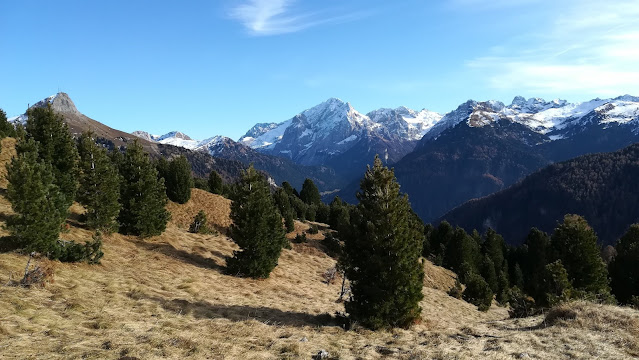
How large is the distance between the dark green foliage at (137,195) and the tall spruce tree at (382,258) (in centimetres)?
2101

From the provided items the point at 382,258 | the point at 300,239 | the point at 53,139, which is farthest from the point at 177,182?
the point at 382,258

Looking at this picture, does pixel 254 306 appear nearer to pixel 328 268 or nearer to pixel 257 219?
pixel 257 219

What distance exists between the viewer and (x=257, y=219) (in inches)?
1246

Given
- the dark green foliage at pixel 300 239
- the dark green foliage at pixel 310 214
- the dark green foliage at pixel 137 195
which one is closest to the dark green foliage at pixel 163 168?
the dark green foliage at pixel 137 195

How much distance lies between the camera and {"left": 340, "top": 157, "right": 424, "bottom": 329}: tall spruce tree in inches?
832

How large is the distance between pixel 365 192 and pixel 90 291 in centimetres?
1695

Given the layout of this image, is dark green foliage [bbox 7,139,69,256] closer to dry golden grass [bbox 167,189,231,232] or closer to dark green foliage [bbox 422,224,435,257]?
dry golden grass [bbox 167,189,231,232]

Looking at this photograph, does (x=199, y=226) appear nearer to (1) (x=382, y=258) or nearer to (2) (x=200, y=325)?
(2) (x=200, y=325)

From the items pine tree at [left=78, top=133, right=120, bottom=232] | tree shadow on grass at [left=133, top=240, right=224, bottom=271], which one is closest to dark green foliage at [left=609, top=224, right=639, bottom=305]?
tree shadow on grass at [left=133, top=240, right=224, bottom=271]

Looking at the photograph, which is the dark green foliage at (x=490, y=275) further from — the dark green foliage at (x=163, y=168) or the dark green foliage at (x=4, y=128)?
the dark green foliage at (x=4, y=128)

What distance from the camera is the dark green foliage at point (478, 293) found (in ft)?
160

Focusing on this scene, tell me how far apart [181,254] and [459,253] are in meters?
59.7

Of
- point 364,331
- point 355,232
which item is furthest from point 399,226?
point 364,331

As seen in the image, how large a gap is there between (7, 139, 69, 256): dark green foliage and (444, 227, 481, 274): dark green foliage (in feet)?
226
